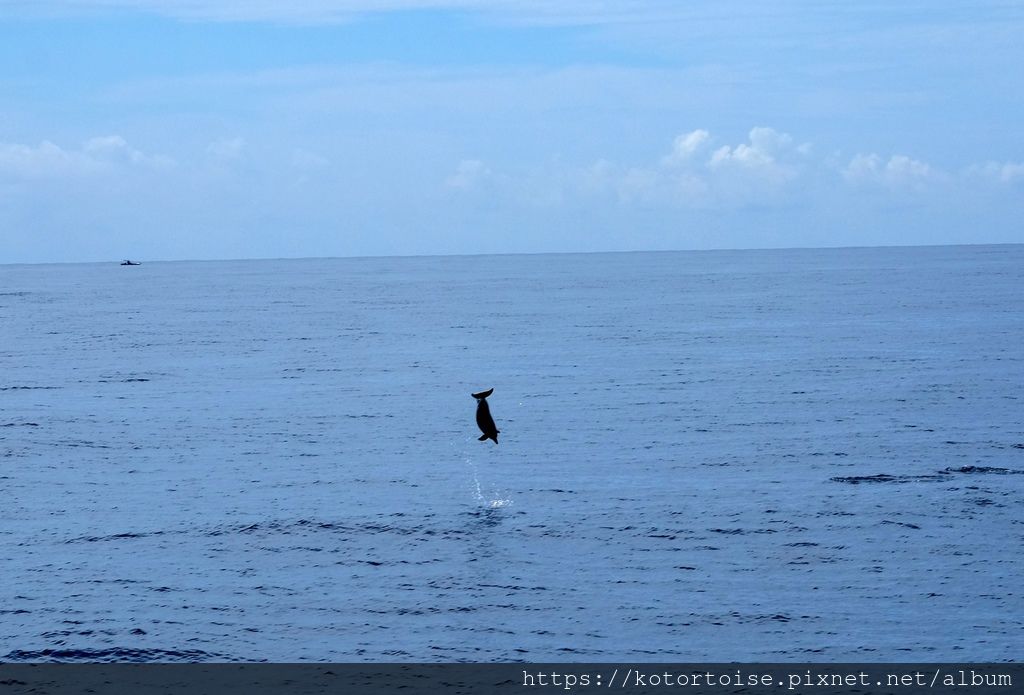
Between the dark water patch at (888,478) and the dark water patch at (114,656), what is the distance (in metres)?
22.8

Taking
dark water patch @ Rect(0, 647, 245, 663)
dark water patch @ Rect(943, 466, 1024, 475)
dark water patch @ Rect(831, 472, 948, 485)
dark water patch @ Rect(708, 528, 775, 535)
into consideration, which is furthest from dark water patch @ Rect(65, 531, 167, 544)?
dark water patch @ Rect(943, 466, 1024, 475)

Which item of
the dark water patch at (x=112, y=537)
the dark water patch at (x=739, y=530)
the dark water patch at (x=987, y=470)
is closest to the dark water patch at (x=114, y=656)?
the dark water patch at (x=112, y=537)

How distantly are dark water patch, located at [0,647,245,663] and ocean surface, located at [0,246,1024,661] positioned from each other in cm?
8

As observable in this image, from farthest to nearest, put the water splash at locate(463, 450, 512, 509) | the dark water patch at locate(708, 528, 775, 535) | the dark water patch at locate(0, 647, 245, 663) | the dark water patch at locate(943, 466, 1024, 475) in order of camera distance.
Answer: the dark water patch at locate(943, 466, 1024, 475) < the water splash at locate(463, 450, 512, 509) < the dark water patch at locate(708, 528, 775, 535) < the dark water patch at locate(0, 647, 245, 663)

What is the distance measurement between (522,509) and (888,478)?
1256 cm

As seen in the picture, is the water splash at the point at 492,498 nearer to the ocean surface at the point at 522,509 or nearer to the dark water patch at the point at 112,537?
the ocean surface at the point at 522,509

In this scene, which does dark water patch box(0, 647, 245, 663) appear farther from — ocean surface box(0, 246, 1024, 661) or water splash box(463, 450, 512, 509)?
water splash box(463, 450, 512, 509)

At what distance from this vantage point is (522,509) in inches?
1451

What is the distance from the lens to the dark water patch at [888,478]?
3950cm

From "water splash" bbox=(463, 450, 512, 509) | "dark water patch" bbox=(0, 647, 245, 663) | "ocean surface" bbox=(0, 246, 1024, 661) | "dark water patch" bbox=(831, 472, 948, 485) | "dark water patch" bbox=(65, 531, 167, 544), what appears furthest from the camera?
"dark water patch" bbox=(831, 472, 948, 485)

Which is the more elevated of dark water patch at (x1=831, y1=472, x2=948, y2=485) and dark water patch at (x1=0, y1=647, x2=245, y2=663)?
dark water patch at (x1=831, y1=472, x2=948, y2=485)

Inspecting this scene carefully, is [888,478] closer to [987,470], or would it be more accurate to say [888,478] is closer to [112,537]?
[987,470]

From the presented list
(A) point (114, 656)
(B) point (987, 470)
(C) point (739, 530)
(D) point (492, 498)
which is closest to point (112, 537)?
(A) point (114, 656)

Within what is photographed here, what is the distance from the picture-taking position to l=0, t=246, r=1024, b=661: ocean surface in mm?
25719
